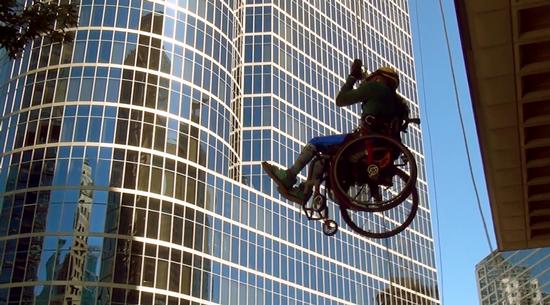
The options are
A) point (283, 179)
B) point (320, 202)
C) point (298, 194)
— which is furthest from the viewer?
point (283, 179)

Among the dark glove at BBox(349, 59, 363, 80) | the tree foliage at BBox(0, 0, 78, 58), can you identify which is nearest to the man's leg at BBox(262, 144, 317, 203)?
the dark glove at BBox(349, 59, 363, 80)

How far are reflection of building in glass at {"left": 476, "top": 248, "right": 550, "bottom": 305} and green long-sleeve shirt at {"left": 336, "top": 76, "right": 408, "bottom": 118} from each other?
68.1m

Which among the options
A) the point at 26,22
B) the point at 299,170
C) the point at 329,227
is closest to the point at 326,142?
the point at 299,170

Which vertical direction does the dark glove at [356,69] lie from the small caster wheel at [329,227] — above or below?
above

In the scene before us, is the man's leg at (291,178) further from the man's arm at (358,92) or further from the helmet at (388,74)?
the helmet at (388,74)

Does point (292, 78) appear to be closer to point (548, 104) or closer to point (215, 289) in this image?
point (215, 289)

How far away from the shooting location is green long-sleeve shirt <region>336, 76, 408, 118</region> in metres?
9.52

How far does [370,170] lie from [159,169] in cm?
3820

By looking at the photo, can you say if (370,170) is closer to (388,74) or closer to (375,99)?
(375,99)

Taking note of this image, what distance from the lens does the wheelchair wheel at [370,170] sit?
29.8 feet

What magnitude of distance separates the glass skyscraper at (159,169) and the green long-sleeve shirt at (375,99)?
3381cm

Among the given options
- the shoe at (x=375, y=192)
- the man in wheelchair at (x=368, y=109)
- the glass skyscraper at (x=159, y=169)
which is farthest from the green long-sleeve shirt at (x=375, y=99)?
the glass skyscraper at (x=159, y=169)

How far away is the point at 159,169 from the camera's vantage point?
152 ft

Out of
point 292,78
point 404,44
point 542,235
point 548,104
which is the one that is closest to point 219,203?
point 292,78
